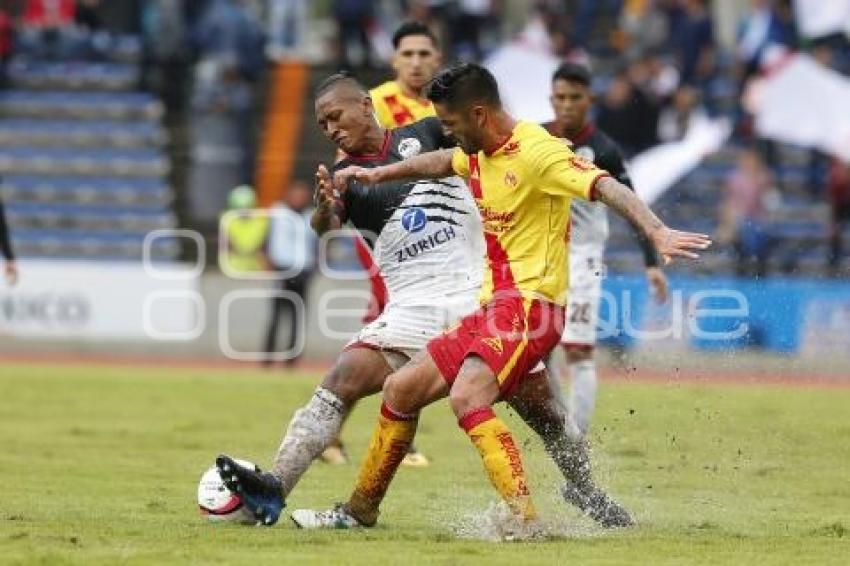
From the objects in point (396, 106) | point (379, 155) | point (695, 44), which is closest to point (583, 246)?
point (396, 106)

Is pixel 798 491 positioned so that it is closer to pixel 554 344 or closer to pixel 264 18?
pixel 554 344

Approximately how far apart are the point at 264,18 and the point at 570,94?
18569 millimetres

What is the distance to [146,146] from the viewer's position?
29141mm

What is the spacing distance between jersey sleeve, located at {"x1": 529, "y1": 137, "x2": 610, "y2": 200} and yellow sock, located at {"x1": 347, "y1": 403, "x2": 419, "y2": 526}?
4.28 ft

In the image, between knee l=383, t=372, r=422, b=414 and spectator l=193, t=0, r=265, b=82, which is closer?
knee l=383, t=372, r=422, b=414

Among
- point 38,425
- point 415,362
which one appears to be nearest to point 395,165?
point 415,362

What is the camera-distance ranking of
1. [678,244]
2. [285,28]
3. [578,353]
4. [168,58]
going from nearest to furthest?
[678,244]
[578,353]
[168,58]
[285,28]

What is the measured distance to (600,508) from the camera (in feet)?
32.3

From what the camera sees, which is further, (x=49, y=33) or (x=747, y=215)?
(x=49, y=33)

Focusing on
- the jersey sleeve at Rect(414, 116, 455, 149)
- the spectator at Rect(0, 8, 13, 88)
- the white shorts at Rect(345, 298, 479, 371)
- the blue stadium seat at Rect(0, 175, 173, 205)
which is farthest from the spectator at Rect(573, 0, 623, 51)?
the white shorts at Rect(345, 298, 479, 371)

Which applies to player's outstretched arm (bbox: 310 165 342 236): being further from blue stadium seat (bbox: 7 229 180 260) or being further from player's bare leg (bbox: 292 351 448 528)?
blue stadium seat (bbox: 7 229 180 260)

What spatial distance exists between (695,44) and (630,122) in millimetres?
3005

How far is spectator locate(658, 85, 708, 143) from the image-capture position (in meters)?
26.5

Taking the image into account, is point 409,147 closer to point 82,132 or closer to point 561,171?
point 561,171
